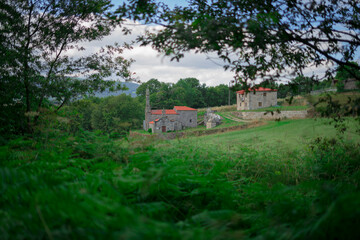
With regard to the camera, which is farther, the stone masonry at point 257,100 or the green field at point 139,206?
the stone masonry at point 257,100

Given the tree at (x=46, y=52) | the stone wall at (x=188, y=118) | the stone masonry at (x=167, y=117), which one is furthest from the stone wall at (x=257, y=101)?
the tree at (x=46, y=52)

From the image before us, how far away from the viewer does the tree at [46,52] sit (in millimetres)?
4340

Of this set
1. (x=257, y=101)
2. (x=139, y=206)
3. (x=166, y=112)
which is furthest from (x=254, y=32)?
(x=257, y=101)

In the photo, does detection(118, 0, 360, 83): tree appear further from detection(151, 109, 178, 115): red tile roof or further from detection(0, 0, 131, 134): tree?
detection(151, 109, 178, 115): red tile roof

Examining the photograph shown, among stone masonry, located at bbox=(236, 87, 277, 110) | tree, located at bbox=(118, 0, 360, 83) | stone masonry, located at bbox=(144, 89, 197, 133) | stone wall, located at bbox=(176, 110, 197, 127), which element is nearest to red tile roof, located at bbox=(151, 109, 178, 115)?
stone masonry, located at bbox=(144, 89, 197, 133)

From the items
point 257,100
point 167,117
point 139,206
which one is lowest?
point 139,206

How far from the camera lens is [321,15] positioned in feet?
10.8

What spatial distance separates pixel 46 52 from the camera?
204 inches

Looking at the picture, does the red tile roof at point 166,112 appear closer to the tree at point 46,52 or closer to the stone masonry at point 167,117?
the stone masonry at point 167,117

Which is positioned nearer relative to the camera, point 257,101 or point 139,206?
point 139,206

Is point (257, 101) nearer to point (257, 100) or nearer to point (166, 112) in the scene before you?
point (257, 100)

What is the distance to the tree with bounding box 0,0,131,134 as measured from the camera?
4340mm

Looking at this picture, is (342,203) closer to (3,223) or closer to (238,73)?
(3,223)

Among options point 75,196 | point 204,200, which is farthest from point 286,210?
point 75,196
